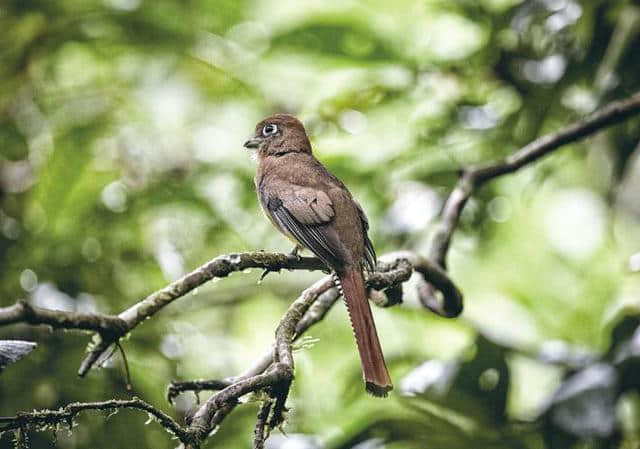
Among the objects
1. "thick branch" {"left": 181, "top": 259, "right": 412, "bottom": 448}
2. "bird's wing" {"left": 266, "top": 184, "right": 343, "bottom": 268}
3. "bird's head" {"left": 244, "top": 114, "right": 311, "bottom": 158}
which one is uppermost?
"bird's head" {"left": 244, "top": 114, "right": 311, "bottom": 158}

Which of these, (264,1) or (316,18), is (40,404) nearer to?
(316,18)

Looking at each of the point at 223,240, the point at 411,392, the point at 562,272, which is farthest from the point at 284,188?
the point at 562,272

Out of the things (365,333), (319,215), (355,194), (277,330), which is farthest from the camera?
(355,194)

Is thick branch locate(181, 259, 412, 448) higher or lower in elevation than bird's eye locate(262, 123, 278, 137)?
lower

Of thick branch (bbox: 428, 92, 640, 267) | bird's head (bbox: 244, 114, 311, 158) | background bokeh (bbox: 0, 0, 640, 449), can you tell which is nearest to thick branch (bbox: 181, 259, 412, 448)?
background bokeh (bbox: 0, 0, 640, 449)

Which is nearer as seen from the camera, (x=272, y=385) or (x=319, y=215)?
(x=272, y=385)

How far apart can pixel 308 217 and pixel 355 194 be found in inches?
48.7

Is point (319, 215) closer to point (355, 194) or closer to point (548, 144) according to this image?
point (548, 144)

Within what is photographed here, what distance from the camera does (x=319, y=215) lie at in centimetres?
275

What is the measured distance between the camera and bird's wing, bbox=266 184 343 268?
2.50 metres

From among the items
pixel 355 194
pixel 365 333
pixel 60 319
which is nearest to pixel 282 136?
pixel 355 194

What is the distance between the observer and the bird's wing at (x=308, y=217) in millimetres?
2500

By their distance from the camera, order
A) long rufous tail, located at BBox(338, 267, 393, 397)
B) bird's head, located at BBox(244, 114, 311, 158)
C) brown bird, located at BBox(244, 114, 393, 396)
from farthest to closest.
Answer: bird's head, located at BBox(244, 114, 311, 158) < brown bird, located at BBox(244, 114, 393, 396) < long rufous tail, located at BBox(338, 267, 393, 397)

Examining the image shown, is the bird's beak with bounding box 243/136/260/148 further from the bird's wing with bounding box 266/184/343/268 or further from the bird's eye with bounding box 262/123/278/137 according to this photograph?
the bird's wing with bounding box 266/184/343/268
